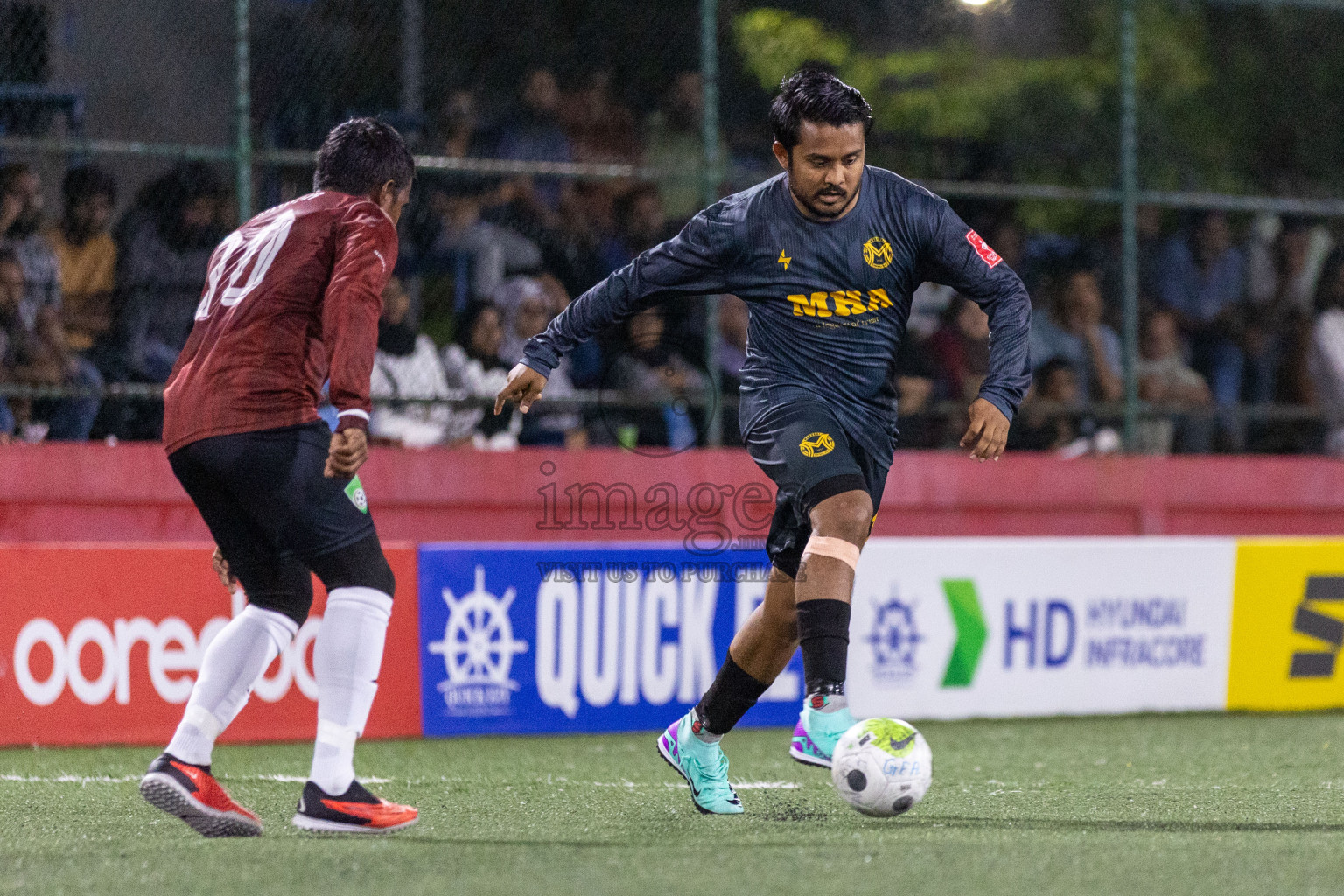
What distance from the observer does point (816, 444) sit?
475cm

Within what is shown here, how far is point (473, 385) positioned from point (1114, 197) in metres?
4.32

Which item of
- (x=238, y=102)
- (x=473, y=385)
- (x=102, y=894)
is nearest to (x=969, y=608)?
(x=473, y=385)

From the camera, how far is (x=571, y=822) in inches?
187

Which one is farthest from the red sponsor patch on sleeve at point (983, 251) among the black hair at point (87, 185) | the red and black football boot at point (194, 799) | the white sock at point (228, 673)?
the black hair at point (87, 185)

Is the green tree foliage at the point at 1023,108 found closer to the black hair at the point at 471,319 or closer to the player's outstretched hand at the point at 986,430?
the black hair at the point at 471,319

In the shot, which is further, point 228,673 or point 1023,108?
point 1023,108

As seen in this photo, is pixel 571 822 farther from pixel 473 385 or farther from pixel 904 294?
pixel 473 385

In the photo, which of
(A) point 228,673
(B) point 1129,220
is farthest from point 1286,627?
(A) point 228,673

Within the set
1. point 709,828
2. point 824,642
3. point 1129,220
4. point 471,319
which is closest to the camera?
point 824,642

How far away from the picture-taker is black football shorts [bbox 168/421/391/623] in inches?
171

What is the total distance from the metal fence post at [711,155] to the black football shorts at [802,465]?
13.4 feet

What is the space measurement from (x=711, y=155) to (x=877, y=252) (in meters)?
4.64

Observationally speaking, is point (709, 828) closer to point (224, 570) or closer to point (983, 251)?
point (224, 570)

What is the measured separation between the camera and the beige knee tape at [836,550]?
456 cm
